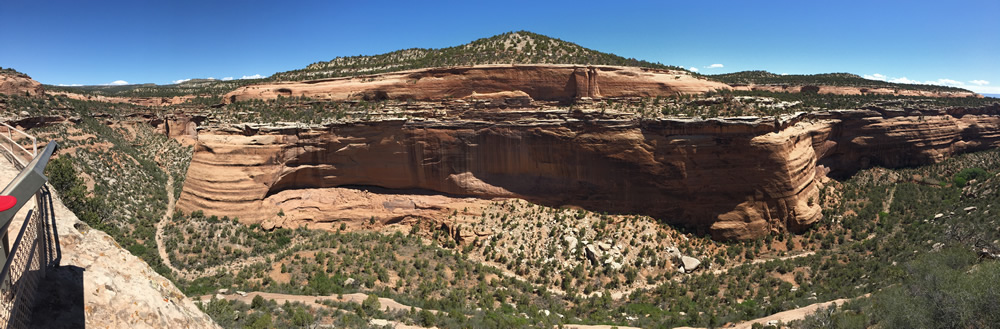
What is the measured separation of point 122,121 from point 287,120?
1011 inches

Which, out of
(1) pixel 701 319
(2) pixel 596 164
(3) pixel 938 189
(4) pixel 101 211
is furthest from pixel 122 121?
(3) pixel 938 189

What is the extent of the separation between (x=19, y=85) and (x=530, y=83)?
130 feet

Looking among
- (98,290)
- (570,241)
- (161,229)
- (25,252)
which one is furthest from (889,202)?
(161,229)

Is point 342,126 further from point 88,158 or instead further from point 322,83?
point 88,158

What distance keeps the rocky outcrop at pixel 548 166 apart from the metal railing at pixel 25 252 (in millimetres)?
16646

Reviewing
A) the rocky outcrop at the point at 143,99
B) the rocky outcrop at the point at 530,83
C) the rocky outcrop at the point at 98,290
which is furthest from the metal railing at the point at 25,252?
the rocky outcrop at the point at 143,99

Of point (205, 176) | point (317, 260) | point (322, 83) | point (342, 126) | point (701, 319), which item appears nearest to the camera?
point (701, 319)

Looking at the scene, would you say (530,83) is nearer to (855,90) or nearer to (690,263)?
(690,263)

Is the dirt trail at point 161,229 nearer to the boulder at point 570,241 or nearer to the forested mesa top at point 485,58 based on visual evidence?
the forested mesa top at point 485,58

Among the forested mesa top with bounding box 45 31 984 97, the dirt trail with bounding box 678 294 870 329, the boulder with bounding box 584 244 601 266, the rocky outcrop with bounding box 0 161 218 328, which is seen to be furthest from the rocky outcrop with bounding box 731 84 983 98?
the rocky outcrop with bounding box 0 161 218 328

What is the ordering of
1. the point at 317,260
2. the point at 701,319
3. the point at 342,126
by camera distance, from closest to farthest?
the point at 701,319 < the point at 317,260 < the point at 342,126

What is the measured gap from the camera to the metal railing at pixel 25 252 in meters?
5.71

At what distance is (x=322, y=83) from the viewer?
94.9ft

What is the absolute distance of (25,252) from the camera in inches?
268
